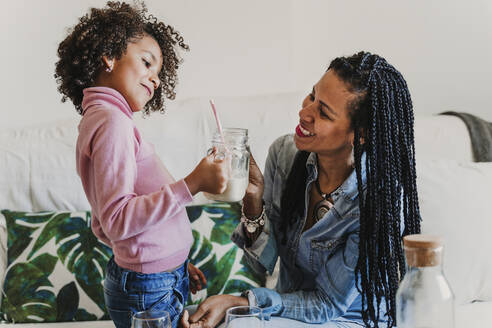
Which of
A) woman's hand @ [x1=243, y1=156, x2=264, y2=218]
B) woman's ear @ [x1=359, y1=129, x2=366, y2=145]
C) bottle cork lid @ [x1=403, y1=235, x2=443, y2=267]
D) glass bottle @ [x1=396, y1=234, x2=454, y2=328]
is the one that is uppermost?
woman's ear @ [x1=359, y1=129, x2=366, y2=145]

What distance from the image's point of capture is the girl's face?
136 cm

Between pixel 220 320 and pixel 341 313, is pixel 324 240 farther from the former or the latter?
pixel 220 320

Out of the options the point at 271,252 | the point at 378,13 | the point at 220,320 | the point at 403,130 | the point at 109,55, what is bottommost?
the point at 220,320

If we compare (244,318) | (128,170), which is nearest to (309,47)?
(128,170)

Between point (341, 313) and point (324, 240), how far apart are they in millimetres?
189

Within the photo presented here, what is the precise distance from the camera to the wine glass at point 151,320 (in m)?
0.88

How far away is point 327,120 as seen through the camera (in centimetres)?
139

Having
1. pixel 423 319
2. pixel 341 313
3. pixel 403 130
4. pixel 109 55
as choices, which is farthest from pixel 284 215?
pixel 423 319

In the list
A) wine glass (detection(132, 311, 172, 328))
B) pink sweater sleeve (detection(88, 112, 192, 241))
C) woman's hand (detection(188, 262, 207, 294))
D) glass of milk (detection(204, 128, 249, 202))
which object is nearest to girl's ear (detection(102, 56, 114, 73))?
pink sweater sleeve (detection(88, 112, 192, 241))

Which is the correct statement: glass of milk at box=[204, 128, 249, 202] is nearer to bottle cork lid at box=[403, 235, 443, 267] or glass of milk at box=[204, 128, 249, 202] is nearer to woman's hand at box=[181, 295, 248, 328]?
woman's hand at box=[181, 295, 248, 328]

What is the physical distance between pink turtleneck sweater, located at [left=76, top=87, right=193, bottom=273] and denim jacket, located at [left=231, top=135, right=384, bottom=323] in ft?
0.81

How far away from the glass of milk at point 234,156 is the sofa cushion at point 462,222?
2.63 feet

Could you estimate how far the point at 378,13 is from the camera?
242 cm

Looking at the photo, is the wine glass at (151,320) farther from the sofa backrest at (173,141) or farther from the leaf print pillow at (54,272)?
the sofa backrest at (173,141)
